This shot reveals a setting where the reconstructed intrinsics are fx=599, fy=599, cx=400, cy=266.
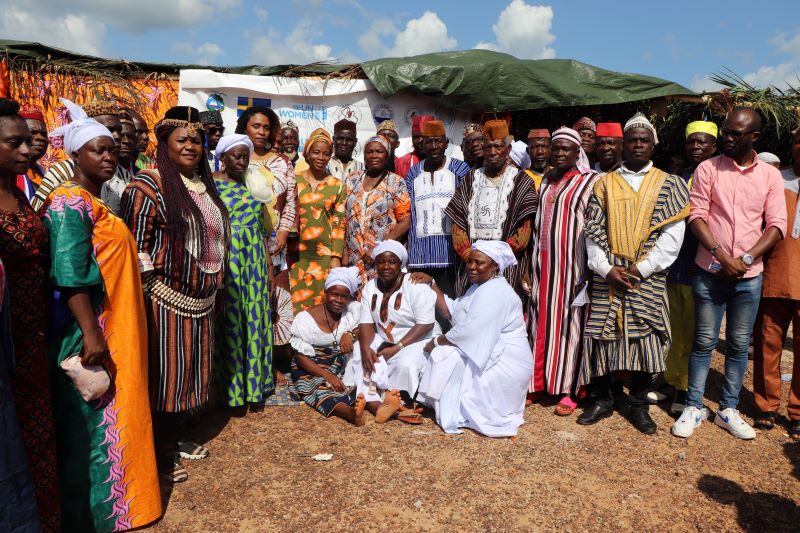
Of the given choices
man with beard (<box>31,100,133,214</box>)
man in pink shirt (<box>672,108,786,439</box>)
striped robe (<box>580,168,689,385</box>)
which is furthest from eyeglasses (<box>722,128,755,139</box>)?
man with beard (<box>31,100,133,214</box>)

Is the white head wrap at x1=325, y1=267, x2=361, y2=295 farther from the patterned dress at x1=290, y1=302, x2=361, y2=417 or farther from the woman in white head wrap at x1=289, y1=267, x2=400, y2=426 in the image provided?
the patterned dress at x1=290, y1=302, x2=361, y2=417

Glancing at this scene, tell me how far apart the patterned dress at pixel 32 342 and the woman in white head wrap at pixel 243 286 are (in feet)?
5.52

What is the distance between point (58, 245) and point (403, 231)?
124 inches

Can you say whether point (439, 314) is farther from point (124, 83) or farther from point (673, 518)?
point (124, 83)

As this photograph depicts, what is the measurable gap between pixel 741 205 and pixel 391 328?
281cm

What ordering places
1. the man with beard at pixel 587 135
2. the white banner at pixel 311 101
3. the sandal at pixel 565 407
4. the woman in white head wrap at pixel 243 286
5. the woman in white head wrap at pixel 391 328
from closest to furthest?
the woman in white head wrap at pixel 243 286 < the sandal at pixel 565 407 < the woman in white head wrap at pixel 391 328 < the man with beard at pixel 587 135 < the white banner at pixel 311 101

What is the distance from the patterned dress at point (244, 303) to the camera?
438 centimetres

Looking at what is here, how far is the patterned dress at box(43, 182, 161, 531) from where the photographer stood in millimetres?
2787

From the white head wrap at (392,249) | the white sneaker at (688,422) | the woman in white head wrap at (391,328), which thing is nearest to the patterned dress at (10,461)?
the woman in white head wrap at (391,328)

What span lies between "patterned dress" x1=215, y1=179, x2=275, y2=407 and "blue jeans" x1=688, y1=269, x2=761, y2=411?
10.8 feet

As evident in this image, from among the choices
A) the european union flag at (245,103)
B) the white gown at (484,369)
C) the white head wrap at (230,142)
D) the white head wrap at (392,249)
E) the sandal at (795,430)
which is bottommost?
the sandal at (795,430)

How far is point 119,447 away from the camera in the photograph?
2.97m

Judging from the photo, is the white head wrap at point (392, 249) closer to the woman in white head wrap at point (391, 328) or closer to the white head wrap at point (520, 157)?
the woman in white head wrap at point (391, 328)

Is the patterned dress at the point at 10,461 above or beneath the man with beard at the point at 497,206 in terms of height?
beneath
